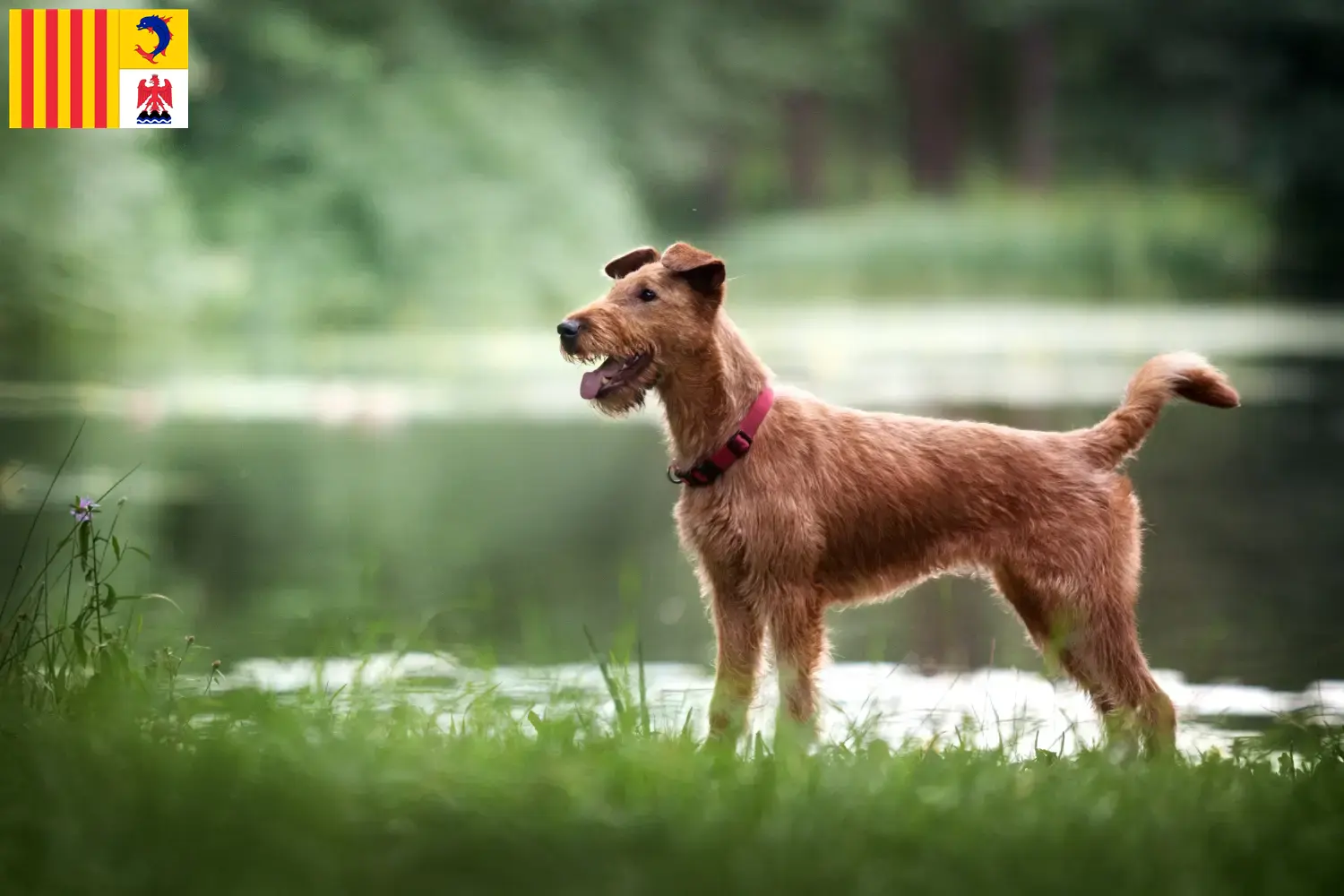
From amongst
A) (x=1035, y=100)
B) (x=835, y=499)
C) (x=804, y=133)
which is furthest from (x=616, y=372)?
(x=1035, y=100)

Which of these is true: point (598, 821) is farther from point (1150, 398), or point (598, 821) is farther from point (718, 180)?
point (718, 180)

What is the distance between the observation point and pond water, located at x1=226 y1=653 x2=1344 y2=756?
4.98 metres

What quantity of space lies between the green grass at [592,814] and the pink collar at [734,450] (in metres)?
0.83

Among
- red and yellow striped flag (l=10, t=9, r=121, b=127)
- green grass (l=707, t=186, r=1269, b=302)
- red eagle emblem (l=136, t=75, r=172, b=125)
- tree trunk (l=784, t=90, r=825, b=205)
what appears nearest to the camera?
red eagle emblem (l=136, t=75, r=172, b=125)

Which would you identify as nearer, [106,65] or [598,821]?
[598,821]

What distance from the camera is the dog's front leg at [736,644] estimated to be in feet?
16.0

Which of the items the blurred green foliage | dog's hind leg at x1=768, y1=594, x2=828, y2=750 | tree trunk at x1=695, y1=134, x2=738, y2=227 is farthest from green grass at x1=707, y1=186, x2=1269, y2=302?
dog's hind leg at x1=768, y1=594, x2=828, y2=750

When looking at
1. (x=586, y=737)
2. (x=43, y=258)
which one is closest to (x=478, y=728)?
(x=586, y=737)

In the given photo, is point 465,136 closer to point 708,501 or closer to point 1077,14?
point 1077,14

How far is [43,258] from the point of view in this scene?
794 inches

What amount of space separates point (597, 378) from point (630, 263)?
1.51 feet

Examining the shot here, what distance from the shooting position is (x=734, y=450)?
4.89 metres

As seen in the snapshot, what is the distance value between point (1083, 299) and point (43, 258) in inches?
736

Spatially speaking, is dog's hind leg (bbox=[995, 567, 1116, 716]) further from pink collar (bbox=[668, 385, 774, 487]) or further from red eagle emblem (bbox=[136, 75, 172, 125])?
red eagle emblem (bbox=[136, 75, 172, 125])
